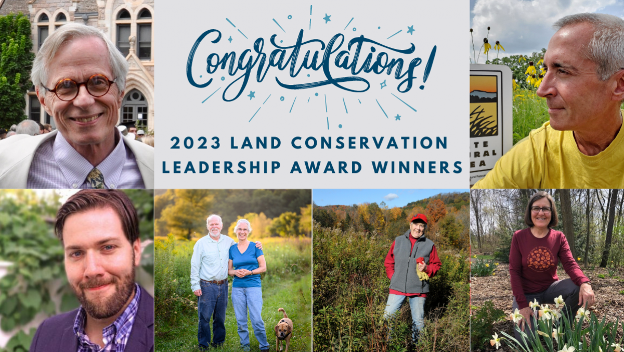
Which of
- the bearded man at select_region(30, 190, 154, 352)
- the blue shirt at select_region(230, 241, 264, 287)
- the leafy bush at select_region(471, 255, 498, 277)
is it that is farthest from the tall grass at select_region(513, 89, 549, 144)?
the bearded man at select_region(30, 190, 154, 352)

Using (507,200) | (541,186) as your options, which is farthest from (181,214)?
(541,186)

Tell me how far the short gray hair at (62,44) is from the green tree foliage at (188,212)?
108cm

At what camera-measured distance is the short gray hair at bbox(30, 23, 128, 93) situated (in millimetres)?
4160

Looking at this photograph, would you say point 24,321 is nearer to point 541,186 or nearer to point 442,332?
point 442,332

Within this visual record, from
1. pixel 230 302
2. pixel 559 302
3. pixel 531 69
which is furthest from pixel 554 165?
pixel 230 302

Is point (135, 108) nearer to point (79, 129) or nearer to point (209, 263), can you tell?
point (79, 129)

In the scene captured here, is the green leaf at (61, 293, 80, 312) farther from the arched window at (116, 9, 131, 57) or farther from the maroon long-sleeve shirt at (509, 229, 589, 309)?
the maroon long-sleeve shirt at (509, 229, 589, 309)

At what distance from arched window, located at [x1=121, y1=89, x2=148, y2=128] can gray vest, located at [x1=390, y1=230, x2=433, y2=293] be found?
2659 mm

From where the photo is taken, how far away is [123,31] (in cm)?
473

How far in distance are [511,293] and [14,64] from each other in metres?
5.13

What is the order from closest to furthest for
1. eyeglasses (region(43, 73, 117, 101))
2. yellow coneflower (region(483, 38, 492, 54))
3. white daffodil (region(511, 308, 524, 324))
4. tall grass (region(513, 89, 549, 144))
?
eyeglasses (region(43, 73, 117, 101))
white daffodil (region(511, 308, 524, 324))
tall grass (region(513, 89, 549, 144))
yellow coneflower (region(483, 38, 492, 54))

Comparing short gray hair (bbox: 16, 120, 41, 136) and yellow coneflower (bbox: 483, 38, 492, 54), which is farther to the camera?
yellow coneflower (bbox: 483, 38, 492, 54)

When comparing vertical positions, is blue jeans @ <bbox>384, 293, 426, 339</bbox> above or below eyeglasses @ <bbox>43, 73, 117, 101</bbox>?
below

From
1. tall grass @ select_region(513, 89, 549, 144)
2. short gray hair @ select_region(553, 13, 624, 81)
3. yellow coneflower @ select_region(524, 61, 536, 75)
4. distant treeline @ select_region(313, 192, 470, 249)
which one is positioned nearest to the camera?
short gray hair @ select_region(553, 13, 624, 81)
